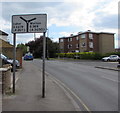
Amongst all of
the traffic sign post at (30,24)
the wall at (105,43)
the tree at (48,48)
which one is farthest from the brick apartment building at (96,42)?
the traffic sign post at (30,24)

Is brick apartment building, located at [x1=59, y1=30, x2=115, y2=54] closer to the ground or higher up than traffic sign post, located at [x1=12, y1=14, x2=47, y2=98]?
higher up

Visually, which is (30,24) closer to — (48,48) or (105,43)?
(105,43)

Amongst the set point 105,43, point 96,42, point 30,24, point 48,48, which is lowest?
point 30,24

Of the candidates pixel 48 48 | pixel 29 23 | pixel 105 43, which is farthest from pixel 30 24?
pixel 48 48

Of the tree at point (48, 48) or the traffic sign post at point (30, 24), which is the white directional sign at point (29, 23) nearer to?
the traffic sign post at point (30, 24)

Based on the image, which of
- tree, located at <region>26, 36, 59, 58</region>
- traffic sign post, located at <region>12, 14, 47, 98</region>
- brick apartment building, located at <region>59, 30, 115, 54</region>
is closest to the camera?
traffic sign post, located at <region>12, 14, 47, 98</region>

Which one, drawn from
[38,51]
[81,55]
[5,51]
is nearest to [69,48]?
[38,51]

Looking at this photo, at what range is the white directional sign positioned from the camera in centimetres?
657

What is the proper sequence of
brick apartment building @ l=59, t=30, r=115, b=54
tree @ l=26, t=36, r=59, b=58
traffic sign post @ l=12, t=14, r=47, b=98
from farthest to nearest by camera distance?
tree @ l=26, t=36, r=59, b=58 < brick apartment building @ l=59, t=30, r=115, b=54 < traffic sign post @ l=12, t=14, r=47, b=98

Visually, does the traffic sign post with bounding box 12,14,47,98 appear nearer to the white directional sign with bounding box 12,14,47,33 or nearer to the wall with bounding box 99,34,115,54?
the white directional sign with bounding box 12,14,47,33

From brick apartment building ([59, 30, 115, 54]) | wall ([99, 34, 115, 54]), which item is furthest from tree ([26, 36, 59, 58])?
wall ([99, 34, 115, 54])

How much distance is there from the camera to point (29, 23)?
6.69 meters

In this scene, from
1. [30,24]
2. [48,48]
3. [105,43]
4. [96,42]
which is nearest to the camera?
[30,24]

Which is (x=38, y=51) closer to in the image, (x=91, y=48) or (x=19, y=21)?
(x=91, y=48)
